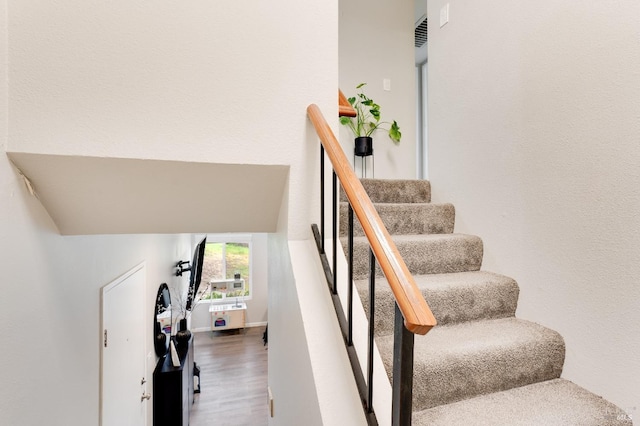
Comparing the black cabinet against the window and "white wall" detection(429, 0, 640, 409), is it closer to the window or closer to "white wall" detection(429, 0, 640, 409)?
"white wall" detection(429, 0, 640, 409)

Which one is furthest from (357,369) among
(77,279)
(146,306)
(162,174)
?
(146,306)

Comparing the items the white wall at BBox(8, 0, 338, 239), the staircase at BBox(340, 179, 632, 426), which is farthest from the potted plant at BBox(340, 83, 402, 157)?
the white wall at BBox(8, 0, 338, 239)

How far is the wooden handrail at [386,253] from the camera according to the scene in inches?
27.0

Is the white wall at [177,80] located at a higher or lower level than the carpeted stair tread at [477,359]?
higher

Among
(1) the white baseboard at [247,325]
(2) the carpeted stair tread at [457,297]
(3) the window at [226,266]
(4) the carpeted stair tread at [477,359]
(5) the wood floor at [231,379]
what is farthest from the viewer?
(3) the window at [226,266]

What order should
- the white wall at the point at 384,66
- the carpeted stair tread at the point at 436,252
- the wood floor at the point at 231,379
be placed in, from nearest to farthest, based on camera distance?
the carpeted stair tread at the point at 436,252
the white wall at the point at 384,66
the wood floor at the point at 231,379

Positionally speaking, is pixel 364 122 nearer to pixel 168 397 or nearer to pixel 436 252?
pixel 436 252

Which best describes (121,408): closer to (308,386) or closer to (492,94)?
(308,386)

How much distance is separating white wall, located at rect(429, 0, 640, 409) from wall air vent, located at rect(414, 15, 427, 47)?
7.06 feet

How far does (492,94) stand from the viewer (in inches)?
74.0

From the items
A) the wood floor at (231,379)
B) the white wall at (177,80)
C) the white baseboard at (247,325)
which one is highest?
the white wall at (177,80)

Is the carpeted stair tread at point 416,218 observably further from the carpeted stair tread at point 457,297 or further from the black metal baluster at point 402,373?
the black metal baluster at point 402,373

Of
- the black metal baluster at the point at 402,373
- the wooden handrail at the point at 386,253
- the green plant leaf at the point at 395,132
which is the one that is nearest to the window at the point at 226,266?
the green plant leaf at the point at 395,132

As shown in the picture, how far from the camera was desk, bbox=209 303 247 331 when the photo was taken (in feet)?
23.6
